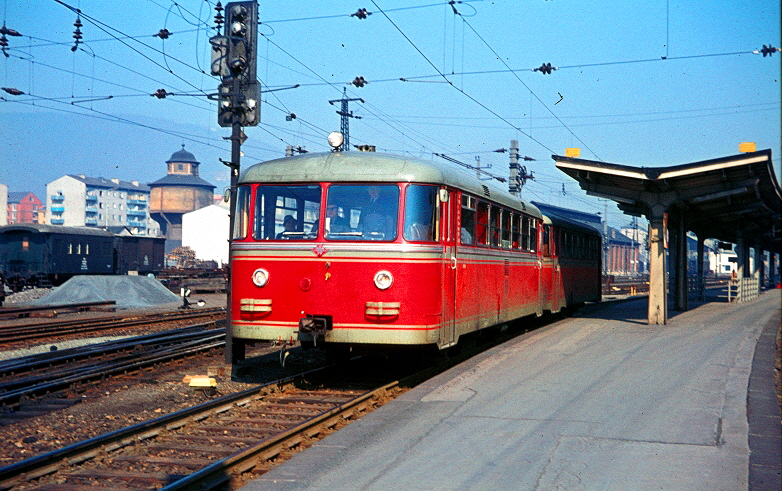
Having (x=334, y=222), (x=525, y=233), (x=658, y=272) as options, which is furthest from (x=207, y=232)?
(x=334, y=222)

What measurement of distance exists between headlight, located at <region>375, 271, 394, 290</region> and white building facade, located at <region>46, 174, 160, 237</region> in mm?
116465

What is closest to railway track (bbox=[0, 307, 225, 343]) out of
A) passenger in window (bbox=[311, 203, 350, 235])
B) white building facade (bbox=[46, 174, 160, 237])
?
passenger in window (bbox=[311, 203, 350, 235])

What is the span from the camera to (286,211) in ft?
34.0

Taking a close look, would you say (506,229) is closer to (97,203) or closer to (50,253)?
(50,253)

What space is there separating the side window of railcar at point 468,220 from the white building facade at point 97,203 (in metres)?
115

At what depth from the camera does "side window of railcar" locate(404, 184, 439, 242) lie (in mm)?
9922

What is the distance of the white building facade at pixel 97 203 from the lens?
131250 millimetres

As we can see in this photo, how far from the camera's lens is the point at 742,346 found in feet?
46.5

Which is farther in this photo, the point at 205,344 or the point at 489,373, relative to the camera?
the point at 205,344

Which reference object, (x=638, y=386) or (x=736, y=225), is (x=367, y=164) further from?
(x=736, y=225)

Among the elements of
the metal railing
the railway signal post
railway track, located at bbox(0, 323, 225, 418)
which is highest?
the railway signal post

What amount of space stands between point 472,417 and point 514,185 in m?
35.0

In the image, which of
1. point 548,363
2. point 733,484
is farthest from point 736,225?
point 733,484

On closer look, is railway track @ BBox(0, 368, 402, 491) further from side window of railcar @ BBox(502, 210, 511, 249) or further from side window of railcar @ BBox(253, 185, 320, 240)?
side window of railcar @ BBox(502, 210, 511, 249)
